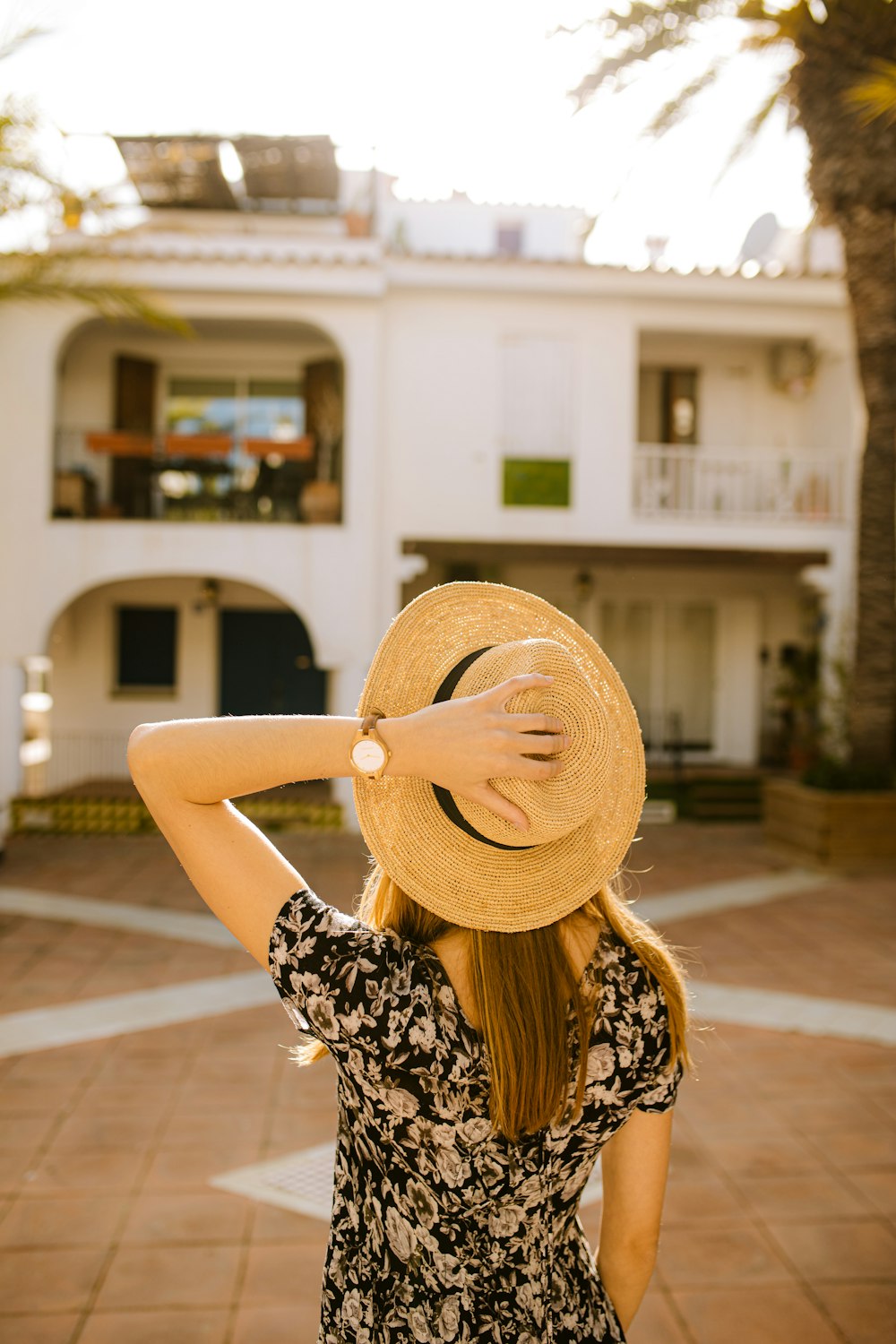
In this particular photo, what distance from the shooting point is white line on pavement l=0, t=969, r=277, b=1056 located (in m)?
5.71

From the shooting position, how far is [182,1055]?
5.46m

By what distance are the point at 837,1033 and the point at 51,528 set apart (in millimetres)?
10549

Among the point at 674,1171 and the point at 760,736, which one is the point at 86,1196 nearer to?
the point at 674,1171

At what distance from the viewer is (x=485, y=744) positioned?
1.17 metres

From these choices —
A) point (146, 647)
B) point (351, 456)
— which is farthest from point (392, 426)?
point (146, 647)

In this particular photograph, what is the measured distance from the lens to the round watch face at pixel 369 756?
4.14 ft

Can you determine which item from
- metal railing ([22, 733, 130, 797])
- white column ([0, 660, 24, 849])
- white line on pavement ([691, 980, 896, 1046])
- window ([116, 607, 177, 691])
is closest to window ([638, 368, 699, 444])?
window ([116, 607, 177, 691])

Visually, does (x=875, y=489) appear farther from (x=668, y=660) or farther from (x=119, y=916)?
(x=119, y=916)

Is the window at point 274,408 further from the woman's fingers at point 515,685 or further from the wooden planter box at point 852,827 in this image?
the woman's fingers at point 515,685

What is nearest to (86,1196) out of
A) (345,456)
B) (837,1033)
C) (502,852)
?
(502,852)

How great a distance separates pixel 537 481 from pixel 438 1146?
12.7 meters

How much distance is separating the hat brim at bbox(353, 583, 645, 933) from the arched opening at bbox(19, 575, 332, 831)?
537 inches

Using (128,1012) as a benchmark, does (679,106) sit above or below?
above

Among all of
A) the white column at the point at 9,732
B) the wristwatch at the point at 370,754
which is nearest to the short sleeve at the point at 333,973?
the wristwatch at the point at 370,754
